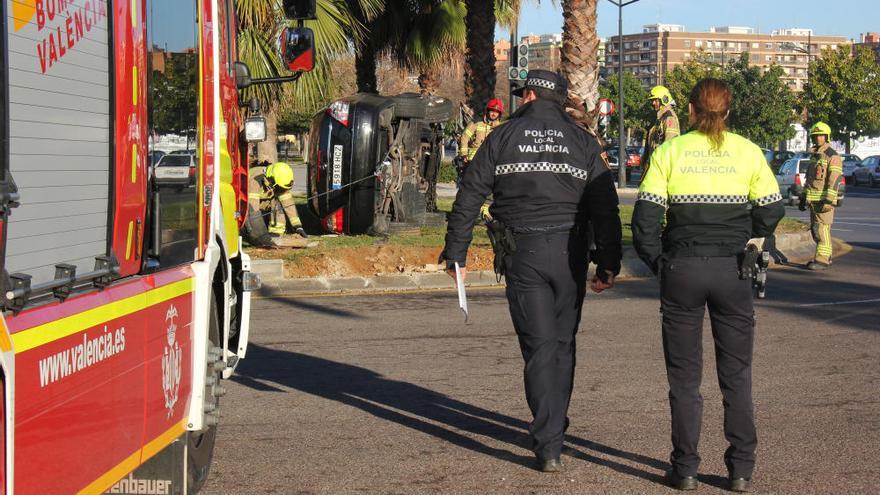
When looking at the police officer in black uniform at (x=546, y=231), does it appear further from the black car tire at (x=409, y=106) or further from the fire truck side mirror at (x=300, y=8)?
the black car tire at (x=409, y=106)

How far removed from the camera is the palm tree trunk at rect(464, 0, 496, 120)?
23.4m

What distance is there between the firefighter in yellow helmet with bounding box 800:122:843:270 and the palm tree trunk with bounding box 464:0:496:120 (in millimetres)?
8550

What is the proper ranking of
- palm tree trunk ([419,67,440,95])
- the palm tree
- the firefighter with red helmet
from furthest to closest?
palm tree trunk ([419,67,440,95]) < the palm tree < the firefighter with red helmet

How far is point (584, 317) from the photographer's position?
11328 mm

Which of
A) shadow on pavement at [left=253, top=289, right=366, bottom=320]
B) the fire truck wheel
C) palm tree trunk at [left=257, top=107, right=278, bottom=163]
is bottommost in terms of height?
shadow on pavement at [left=253, top=289, right=366, bottom=320]

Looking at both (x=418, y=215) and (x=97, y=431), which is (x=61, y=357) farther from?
(x=418, y=215)

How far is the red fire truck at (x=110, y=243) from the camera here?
310 cm

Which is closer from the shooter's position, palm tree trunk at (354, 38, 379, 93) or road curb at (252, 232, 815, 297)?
road curb at (252, 232, 815, 297)

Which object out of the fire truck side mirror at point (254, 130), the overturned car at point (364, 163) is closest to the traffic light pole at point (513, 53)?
the overturned car at point (364, 163)

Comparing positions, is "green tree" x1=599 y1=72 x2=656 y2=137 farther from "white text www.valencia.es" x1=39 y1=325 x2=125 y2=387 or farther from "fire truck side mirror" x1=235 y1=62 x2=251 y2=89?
"white text www.valencia.es" x1=39 y1=325 x2=125 y2=387

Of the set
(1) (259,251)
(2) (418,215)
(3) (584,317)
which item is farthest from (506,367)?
(2) (418,215)

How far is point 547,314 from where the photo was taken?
6.02 metres

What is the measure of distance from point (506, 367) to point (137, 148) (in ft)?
16.4

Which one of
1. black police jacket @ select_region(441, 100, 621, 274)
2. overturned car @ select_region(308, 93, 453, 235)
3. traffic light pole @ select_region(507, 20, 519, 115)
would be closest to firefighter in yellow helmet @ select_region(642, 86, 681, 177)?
Answer: traffic light pole @ select_region(507, 20, 519, 115)
